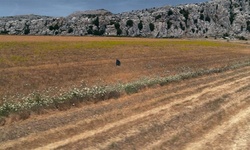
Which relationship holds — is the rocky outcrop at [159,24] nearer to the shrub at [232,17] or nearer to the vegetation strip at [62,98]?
the shrub at [232,17]

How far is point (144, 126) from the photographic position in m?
12.3

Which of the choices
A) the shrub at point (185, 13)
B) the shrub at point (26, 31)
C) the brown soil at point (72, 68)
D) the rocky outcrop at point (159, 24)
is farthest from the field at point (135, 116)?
the shrub at point (185, 13)

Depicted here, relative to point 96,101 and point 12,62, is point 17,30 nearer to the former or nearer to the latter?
point 12,62

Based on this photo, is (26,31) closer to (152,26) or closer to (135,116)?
(152,26)

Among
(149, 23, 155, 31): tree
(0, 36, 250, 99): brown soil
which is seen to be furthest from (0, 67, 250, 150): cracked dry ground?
(149, 23, 155, 31): tree

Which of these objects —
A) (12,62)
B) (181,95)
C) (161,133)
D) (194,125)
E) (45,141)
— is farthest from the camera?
(12,62)

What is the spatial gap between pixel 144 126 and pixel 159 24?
14498cm

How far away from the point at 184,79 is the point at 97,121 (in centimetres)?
1357

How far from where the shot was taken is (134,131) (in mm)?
11664

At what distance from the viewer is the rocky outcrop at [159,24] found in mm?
144000

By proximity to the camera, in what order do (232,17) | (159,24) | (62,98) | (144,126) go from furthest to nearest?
(232,17) < (159,24) < (62,98) < (144,126)

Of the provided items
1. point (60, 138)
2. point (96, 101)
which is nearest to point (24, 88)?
point (96, 101)

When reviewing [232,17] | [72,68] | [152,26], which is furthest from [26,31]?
[72,68]

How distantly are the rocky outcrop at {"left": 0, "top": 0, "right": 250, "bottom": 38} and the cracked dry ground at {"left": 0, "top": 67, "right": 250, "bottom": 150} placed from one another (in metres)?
123
